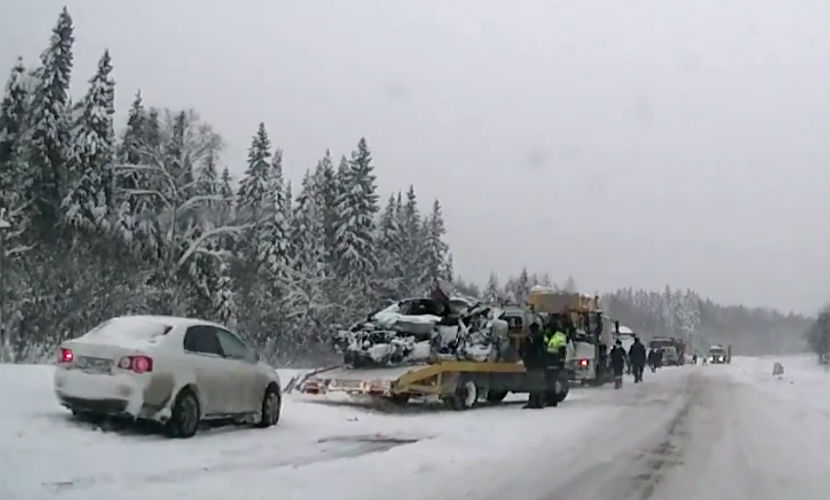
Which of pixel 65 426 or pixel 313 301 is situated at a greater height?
pixel 313 301

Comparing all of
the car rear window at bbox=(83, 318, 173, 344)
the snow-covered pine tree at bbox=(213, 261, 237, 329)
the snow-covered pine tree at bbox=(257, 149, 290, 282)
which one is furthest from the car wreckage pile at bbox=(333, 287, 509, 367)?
the snow-covered pine tree at bbox=(257, 149, 290, 282)

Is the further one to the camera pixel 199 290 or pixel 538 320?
pixel 199 290

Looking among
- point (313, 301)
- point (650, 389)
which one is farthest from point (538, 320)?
point (313, 301)

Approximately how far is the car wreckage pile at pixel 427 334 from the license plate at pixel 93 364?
26.3 feet

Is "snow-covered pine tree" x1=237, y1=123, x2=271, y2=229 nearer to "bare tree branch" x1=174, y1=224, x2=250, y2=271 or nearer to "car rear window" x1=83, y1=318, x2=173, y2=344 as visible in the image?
"bare tree branch" x1=174, y1=224, x2=250, y2=271

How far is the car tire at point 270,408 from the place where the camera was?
14.5 meters

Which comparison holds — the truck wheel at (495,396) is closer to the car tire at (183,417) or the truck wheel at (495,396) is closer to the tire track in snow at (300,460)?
the tire track in snow at (300,460)

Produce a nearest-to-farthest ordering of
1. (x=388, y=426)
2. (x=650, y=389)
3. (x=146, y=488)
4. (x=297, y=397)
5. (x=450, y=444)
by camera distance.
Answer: (x=146, y=488)
(x=450, y=444)
(x=388, y=426)
(x=297, y=397)
(x=650, y=389)

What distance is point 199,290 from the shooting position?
49031 mm

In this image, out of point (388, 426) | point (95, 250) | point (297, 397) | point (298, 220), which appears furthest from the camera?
point (298, 220)

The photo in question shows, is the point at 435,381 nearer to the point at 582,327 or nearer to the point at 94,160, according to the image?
the point at 582,327

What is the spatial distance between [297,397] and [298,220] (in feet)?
163

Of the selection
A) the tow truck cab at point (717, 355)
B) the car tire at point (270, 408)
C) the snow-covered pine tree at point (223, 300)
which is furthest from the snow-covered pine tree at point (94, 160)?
the tow truck cab at point (717, 355)

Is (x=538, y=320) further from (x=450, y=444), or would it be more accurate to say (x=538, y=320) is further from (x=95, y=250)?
(x=95, y=250)
